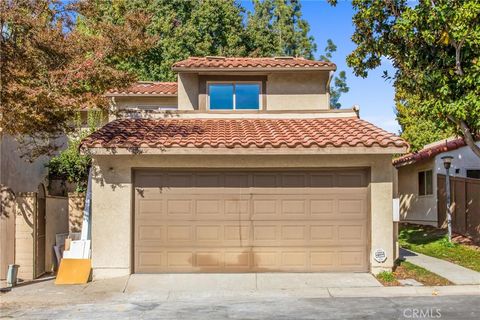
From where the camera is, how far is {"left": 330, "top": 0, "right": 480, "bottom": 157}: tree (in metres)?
12.8

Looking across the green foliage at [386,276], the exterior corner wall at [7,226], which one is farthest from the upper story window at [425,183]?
the exterior corner wall at [7,226]

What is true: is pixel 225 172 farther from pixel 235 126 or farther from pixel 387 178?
pixel 387 178

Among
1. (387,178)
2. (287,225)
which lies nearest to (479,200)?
(387,178)

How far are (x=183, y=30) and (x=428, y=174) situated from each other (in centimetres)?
1778

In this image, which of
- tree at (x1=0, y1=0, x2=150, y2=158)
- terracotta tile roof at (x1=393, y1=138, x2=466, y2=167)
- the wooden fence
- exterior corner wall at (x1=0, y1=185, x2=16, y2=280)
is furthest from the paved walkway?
exterior corner wall at (x1=0, y1=185, x2=16, y2=280)

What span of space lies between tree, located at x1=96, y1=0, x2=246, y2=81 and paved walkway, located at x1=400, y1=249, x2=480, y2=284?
21.3 meters

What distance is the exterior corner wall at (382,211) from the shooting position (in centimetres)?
1230

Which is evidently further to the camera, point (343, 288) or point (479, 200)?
point (479, 200)

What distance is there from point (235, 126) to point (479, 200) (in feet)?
28.0

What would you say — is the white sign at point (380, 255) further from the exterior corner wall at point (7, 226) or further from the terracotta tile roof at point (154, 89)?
the terracotta tile roof at point (154, 89)

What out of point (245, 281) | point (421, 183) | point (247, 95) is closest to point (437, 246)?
point (421, 183)

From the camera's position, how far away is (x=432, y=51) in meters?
14.1

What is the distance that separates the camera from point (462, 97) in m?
13.4

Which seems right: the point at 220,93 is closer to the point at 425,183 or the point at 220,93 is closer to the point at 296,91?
the point at 296,91
